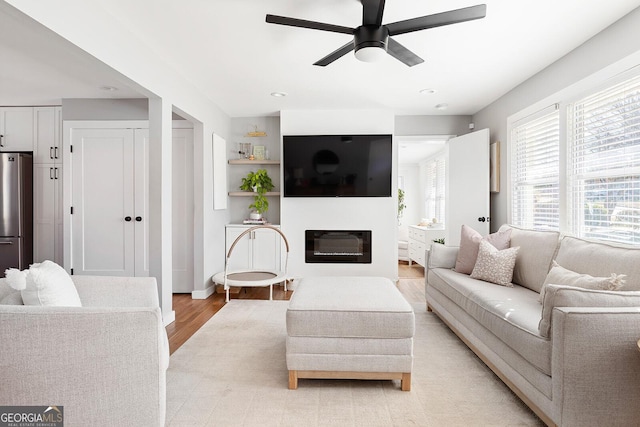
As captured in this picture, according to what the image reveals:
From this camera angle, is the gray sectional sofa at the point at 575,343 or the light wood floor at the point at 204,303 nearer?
the gray sectional sofa at the point at 575,343


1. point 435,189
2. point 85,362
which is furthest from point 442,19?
point 435,189

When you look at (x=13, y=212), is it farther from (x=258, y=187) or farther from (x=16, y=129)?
(x=258, y=187)

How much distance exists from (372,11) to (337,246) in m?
3.25

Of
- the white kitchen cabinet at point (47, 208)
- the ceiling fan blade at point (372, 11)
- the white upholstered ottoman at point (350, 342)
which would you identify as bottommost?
the white upholstered ottoman at point (350, 342)

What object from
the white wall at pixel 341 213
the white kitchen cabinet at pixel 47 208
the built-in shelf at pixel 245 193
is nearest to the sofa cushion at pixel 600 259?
the white wall at pixel 341 213

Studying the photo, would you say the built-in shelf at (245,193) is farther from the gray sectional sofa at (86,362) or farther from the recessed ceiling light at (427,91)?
the gray sectional sofa at (86,362)

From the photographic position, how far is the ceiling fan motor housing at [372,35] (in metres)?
2.23

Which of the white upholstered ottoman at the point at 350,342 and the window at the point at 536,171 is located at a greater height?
the window at the point at 536,171

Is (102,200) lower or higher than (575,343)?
higher

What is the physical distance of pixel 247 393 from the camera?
207 cm

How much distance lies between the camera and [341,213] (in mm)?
4910

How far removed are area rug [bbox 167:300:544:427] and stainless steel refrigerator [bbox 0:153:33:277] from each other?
2781mm

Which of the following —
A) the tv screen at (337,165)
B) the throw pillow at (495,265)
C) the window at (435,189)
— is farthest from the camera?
the window at (435,189)

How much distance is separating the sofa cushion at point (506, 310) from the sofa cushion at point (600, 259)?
355mm
